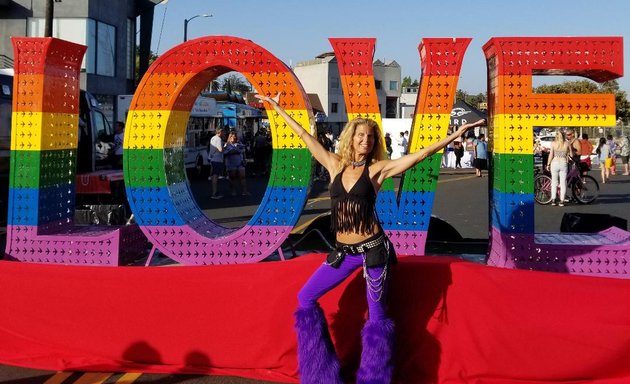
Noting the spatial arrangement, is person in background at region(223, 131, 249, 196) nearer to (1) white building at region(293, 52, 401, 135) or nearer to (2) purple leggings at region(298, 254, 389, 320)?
(2) purple leggings at region(298, 254, 389, 320)

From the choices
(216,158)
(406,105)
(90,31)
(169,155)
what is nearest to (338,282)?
(169,155)

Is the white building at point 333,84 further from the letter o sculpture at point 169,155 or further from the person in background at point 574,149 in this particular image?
the letter o sculpture at point 169,155

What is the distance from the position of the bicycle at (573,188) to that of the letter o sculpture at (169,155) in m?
10.9

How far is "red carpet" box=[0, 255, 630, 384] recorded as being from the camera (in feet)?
14.3

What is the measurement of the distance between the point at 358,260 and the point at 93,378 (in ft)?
6.57

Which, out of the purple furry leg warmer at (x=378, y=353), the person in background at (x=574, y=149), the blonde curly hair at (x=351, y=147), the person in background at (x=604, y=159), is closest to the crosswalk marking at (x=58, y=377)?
the purple furry leg warmer at (x=378, y=353)

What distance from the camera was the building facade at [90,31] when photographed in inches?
1086

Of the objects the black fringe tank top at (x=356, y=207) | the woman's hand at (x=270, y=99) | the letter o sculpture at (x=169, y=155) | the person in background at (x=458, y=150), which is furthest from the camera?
the person in background at (x=458, y=150)

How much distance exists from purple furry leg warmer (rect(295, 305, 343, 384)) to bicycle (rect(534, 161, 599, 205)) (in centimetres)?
1215

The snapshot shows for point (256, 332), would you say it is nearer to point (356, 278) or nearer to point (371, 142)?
point (356, 278)

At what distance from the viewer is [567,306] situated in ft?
14.4

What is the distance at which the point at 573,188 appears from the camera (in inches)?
616

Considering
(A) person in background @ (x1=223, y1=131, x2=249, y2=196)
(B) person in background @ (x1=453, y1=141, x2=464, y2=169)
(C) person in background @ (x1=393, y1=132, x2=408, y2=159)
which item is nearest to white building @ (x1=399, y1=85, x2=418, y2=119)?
(C) person in background @ (x1=393, y1=132, x2=408, y2=159)

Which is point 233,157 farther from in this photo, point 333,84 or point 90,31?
point 333,84
